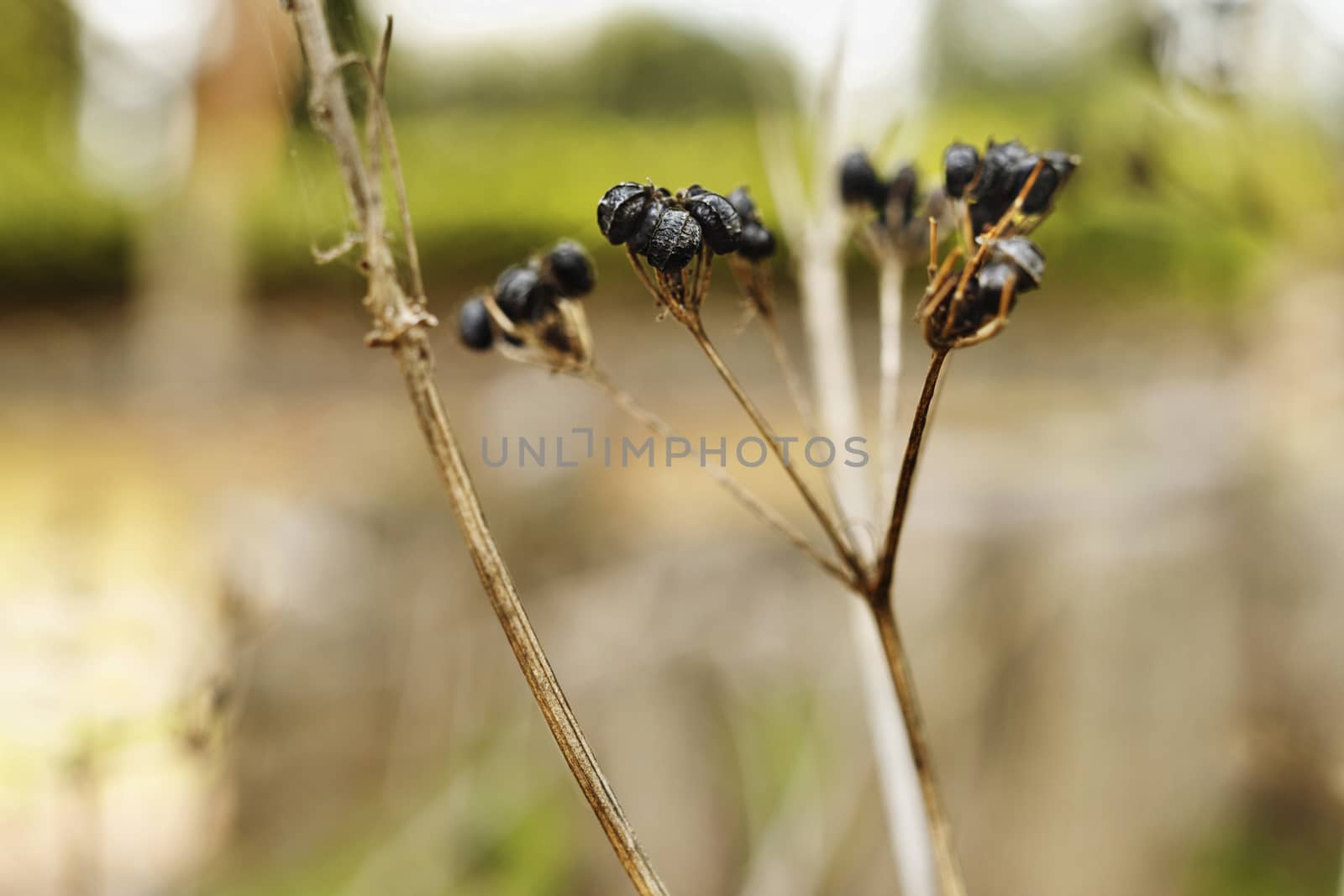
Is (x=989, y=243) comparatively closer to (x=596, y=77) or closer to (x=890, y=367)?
(x=890, y=367)

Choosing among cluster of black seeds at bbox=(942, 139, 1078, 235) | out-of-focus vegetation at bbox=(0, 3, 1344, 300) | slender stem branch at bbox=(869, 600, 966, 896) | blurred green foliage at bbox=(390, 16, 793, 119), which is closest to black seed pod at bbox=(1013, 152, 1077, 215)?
cluster of black seeds at bbox=(942, 139, 1078, 235)

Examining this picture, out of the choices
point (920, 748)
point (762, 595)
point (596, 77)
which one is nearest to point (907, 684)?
point (920, 748)

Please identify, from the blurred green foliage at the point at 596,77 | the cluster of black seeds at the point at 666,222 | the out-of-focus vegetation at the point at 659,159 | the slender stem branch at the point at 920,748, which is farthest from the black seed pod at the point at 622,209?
the blurred green foliage at the point at 596,77

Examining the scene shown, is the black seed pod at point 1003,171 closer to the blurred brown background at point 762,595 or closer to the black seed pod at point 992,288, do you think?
the black seed pod at point 992,288

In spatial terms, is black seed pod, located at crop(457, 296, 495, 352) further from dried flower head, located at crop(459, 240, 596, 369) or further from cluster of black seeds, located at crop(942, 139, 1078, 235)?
cluster of black seeds, located at crop(942, 139, 1078, 235)

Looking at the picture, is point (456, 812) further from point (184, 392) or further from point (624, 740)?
point (184, 392)

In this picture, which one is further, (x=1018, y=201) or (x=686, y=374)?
(x=686, y=374)

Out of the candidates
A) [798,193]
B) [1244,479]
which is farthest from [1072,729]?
[798,193]

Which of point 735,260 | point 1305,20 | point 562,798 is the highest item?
point 1305,20
